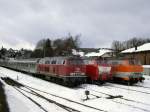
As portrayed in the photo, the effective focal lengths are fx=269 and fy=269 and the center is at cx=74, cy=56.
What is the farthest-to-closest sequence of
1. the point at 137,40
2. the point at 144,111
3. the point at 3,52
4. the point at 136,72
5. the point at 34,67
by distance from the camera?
the point at 3,52
the point at 137,40
the point at 34,67
the point at 136,72
the point at 144,111

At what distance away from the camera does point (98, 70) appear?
2381cm

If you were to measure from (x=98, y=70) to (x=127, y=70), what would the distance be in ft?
10.2

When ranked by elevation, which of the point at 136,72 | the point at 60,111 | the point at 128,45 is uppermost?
the point at 128,45

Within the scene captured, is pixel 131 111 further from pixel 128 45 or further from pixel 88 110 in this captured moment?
pixel 128 45

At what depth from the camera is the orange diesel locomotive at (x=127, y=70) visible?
24.9m

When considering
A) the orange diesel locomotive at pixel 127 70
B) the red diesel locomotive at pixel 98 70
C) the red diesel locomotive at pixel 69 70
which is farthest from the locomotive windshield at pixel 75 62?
the orange diesel locomotive at pixel 127 70

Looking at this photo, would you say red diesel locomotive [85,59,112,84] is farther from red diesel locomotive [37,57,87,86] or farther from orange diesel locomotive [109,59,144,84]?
orange diesel locomotive [109,59,144,84]

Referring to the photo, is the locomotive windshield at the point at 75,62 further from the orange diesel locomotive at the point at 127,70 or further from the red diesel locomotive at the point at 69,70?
the orange diesel locomotive at the point at 127,70

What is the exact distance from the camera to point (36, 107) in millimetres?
14422

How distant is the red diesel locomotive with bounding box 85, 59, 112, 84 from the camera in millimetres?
23828

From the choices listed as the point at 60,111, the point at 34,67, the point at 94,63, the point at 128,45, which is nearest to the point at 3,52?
the point at 128,45

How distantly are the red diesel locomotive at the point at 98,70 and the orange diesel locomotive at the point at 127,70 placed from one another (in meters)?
1.64

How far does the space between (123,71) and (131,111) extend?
12970 mm

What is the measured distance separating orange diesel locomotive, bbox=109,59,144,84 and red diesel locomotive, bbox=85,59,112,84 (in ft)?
5.37
